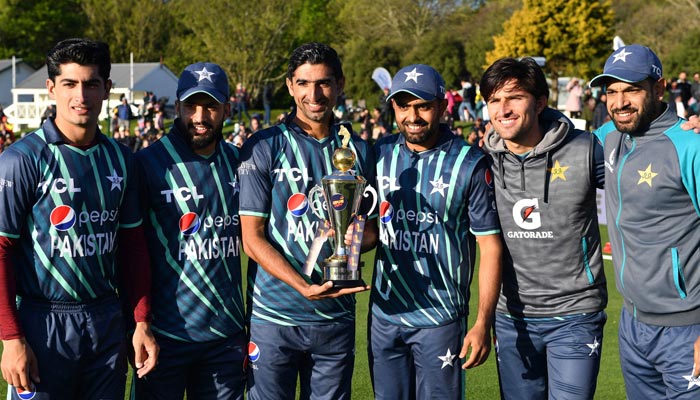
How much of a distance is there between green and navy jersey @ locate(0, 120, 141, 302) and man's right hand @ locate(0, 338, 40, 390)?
0.87 ft

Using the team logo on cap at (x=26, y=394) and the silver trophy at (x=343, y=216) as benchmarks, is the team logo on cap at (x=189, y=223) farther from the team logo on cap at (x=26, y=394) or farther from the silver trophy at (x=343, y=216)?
the team logo on cap at (x=26, y=394)

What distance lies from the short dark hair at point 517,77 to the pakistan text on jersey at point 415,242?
86cm

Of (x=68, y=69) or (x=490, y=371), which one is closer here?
(x=68, y=69)

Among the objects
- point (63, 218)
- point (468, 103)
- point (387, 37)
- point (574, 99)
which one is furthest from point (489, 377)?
point (387, 37)

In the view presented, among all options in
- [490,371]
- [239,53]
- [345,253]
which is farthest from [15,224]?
[239,53]

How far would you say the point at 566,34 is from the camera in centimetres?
3809

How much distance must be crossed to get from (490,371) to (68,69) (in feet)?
15.7

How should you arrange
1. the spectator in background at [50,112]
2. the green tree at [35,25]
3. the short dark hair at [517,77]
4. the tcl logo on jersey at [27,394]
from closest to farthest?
the tcl logo on jersey at [27,394]
the spectator in background at [50,112]
the short dark hair at [517,77]
the green tree at [35,25]

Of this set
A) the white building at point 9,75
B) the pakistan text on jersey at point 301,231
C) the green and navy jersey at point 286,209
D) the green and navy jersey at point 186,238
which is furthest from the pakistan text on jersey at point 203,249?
the white building at point 9,75

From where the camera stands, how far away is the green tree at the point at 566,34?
124ft

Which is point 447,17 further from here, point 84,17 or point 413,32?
point 84,17

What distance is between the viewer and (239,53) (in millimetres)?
54750

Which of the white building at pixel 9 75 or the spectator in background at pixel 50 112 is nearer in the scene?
the spectator in background at pixel 50 112

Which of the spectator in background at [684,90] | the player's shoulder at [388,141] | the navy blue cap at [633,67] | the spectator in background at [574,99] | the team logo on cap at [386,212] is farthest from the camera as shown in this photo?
the spectator in background at [574,99]
